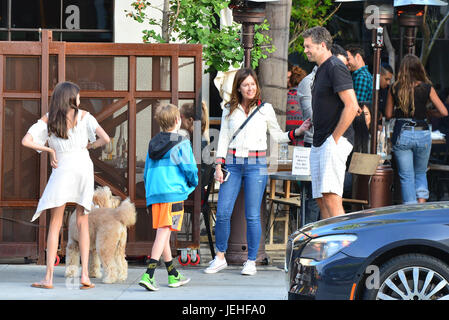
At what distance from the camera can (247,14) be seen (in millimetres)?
9391

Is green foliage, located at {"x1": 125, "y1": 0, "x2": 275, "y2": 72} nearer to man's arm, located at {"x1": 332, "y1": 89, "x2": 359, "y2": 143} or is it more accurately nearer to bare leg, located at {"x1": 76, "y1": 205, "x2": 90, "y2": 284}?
man's arm, located at {"x1": 332, "y1": 89, "x2": 359, "y2": 143}

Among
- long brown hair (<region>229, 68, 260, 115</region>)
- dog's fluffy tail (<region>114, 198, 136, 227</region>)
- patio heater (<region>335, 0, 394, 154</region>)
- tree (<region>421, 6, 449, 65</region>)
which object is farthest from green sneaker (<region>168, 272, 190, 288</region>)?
tree (<region>421, 6, 449, 65</region>)

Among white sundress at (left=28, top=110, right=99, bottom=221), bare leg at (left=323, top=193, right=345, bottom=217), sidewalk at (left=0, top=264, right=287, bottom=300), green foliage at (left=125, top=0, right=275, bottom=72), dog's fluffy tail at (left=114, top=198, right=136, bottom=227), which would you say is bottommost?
sidewalk at (left=0, top=264, right=287, bottom=300)

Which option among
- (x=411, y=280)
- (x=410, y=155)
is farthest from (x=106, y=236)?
(x=410, y=155)

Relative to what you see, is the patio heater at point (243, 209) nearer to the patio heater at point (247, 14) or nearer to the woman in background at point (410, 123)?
the patio heater at point (247, 14)

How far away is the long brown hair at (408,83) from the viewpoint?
10508 millimetres

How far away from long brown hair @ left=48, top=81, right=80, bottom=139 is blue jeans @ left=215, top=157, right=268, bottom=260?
5.73 feet

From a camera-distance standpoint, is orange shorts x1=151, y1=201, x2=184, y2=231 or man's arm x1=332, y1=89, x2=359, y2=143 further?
man's arm x1=332, y1=89, x2=359, y2=143

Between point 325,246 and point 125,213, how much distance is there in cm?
260

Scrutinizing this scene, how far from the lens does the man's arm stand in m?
8.12

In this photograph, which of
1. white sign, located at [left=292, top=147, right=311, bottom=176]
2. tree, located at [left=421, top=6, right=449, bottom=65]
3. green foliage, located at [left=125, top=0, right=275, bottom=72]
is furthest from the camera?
tree, located at [left=421, top=6, right=449, bottom=65]

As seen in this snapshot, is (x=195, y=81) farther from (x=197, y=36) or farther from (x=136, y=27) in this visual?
(x=136, y=27)

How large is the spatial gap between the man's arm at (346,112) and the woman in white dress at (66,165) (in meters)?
2.12

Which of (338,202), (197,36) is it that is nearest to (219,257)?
(338,202)
